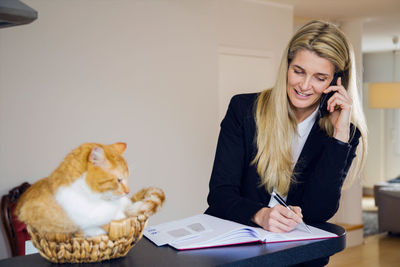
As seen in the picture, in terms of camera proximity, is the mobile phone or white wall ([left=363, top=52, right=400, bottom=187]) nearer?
the mobile phone

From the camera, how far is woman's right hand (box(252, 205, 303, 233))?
143 centimetres

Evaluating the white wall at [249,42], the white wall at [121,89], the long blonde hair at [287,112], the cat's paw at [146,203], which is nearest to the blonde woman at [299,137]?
the long blonde hair at [287,112]

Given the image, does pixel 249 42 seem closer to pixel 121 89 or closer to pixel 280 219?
pixel 121 89

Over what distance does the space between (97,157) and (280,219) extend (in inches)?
24.4

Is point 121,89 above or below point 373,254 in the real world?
above

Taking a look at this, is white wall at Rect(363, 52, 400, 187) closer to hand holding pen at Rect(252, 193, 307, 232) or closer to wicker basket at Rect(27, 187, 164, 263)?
hand holding pen at Rect(252, 193, 307, 232)

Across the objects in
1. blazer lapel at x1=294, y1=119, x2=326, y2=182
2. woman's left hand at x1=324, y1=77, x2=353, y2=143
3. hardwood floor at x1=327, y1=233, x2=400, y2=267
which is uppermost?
woman's left hand at x1=324, y1=77, x2=353, y2=143

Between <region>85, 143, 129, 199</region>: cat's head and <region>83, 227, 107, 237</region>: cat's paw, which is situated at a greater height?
<region>85, 143, 129, 199</region>: cat's head

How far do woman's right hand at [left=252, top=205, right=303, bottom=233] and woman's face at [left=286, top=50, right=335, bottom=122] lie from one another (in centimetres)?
49

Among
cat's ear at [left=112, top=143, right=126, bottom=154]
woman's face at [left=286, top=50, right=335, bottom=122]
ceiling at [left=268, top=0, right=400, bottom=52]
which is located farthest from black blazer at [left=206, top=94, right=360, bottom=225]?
ceiling at [left=268, top=0, right=400, bottom=52]

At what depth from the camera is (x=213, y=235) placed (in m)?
1.33

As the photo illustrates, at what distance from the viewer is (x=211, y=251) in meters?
1.25

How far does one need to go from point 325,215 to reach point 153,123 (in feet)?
9.13

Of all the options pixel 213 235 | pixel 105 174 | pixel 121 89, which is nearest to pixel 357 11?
pixel 121 89
